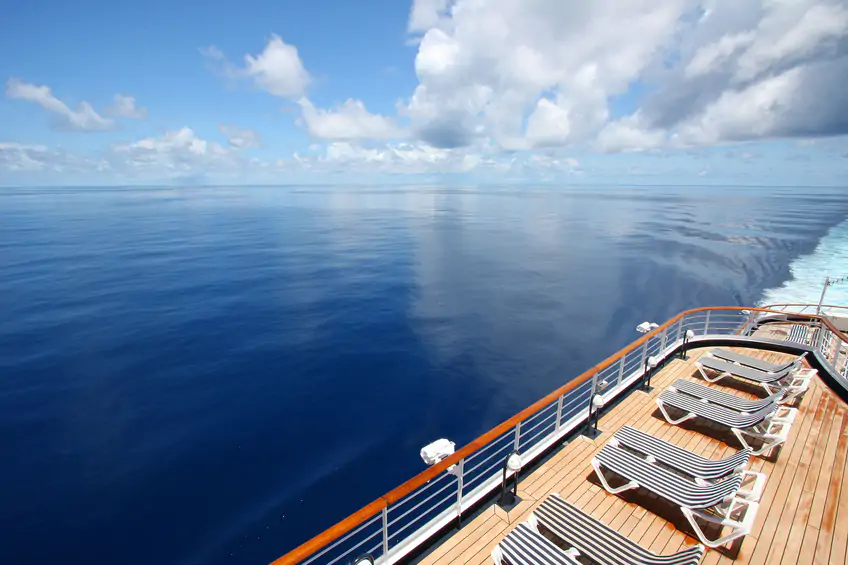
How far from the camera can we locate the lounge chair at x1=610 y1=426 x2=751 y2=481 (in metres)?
5.81

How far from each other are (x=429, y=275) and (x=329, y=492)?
25.0 meters

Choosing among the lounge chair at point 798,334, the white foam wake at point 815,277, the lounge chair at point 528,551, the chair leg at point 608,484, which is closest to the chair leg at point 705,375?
the chair leg at point 608,484

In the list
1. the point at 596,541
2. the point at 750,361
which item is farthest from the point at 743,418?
the point at 596,541

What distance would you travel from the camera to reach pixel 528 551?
466 centimetres

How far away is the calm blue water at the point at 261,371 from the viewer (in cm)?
→ 1000

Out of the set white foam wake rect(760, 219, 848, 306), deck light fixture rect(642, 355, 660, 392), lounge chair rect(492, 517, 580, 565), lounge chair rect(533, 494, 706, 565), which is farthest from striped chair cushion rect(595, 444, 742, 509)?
white foam wake rect(760, 219, 848, 306)

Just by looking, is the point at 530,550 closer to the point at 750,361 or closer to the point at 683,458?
the point at 683,458

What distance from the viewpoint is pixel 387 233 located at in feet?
202

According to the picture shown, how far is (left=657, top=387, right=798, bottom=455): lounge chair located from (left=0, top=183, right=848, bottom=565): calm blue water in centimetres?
→ 663

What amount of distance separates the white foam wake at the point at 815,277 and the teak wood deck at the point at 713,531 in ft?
85.7

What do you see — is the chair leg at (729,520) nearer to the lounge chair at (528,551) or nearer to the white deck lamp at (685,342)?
the lounge chair at (528,551)

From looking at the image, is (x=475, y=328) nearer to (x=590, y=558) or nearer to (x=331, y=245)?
(x=590, y=558)

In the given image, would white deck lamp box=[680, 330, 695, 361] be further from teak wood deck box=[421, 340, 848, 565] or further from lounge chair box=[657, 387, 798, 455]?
teak wood deck box=[421, 340, 848, 565]

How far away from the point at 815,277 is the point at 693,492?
41886 mm
